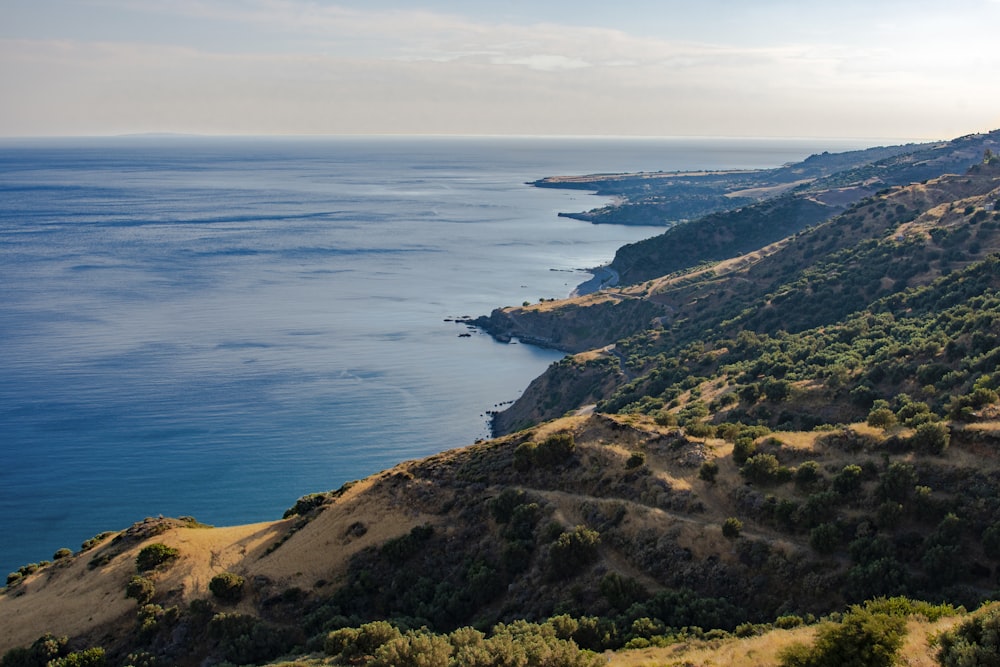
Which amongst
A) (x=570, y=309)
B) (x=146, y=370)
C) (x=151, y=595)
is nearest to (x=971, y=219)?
(x=570, y=309)

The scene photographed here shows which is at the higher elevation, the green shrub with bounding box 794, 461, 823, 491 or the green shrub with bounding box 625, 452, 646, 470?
the green shrub with bounding box 794, 461, 823, 491

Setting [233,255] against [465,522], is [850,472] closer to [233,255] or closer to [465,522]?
[465,522]

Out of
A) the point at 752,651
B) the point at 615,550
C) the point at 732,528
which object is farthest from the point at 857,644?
the point at 615,550

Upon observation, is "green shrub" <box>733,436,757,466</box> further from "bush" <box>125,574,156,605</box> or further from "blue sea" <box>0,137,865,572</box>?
"blue sea" <box>0,137,865,572</box>

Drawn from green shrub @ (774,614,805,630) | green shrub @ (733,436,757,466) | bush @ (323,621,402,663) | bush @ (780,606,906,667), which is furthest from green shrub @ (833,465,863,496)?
bush @ (323,621,402,663)

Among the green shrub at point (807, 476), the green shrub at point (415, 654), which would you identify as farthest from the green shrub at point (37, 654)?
the green shrub at point (807, 476)

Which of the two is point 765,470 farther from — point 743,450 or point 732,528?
point 732,528
